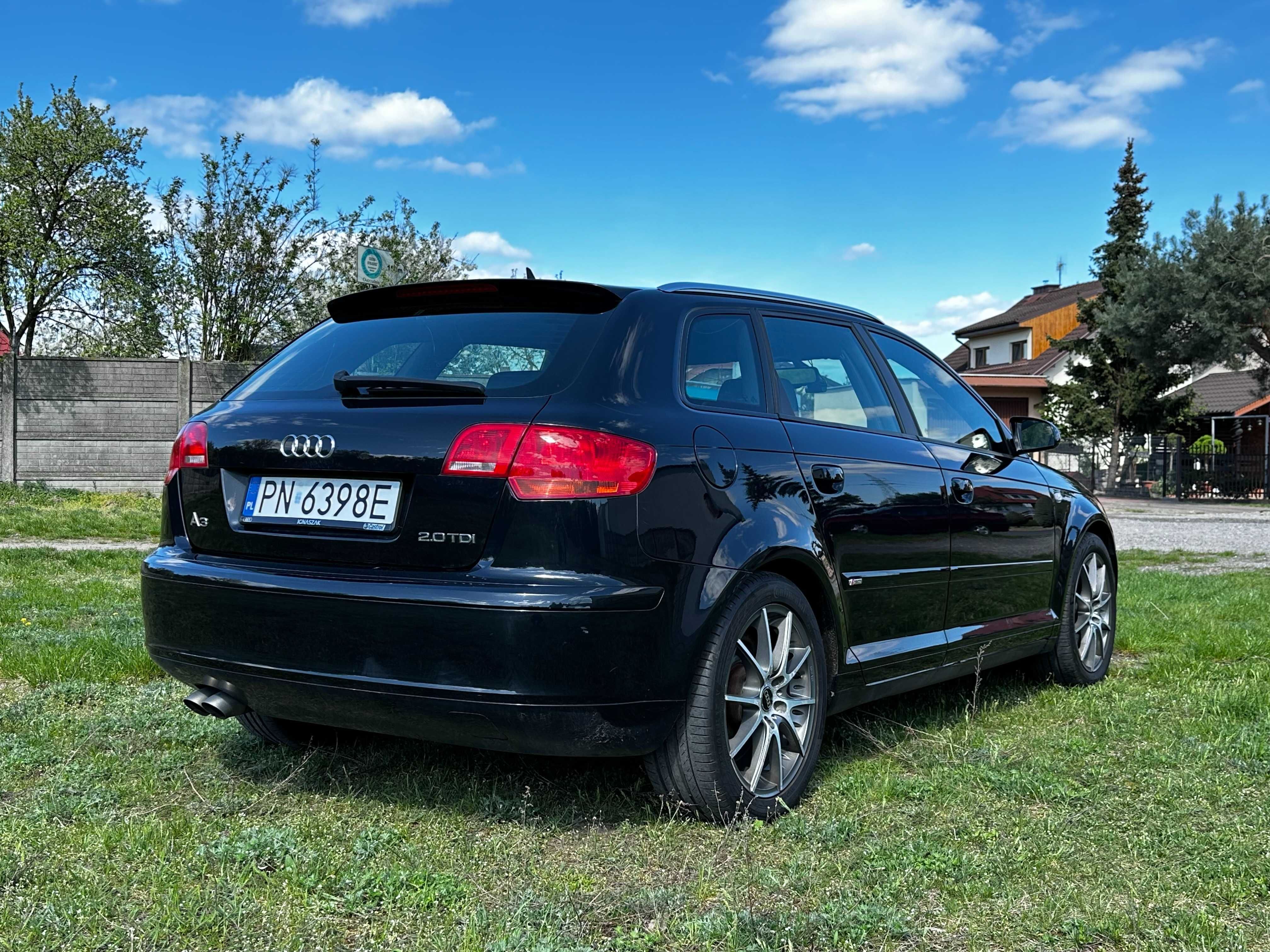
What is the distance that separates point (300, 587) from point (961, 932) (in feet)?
6.34

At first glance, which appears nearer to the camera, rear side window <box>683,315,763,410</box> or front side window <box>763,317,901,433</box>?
rear side window <box>683,315,763,410</box>

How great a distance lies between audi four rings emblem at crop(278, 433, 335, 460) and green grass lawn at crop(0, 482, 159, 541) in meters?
9.66

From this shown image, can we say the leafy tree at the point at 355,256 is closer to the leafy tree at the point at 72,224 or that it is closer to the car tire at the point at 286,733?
the leafy tree at the point at 72,224

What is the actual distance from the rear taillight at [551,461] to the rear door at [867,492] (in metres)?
0.85

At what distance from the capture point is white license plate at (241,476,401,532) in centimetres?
335

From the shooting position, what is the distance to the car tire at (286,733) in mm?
4305

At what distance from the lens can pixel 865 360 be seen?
187 inches

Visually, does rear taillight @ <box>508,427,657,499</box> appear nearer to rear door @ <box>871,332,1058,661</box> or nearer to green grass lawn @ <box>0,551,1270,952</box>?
green grass lawn @ <box>0,551,1270,952</box>

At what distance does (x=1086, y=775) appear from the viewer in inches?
160

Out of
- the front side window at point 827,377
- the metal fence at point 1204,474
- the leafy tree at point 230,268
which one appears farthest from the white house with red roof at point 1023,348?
the front side window at point 827,377

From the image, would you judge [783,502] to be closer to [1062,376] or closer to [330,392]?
[330,392]

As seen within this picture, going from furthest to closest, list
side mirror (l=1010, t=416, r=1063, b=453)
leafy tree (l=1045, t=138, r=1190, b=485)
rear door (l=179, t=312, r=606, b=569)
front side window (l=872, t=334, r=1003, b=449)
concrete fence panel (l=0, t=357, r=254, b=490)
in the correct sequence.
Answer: leafy tree (l=1045, t=138, r=1190, b=485) → concrete fence panel (l=0, t=357, r=254, b=490) → side mirror (l=1010, t=416, r=1063, b=453) → front side window (l=872, t=334, r=1003, b=449) → rear door (l=179, t=312, r=606, b=569)

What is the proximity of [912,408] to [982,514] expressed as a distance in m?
0.53

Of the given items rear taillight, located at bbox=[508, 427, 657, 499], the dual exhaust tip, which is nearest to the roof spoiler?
rear taillight, located at bbox=[508, 427, 657, 499]
